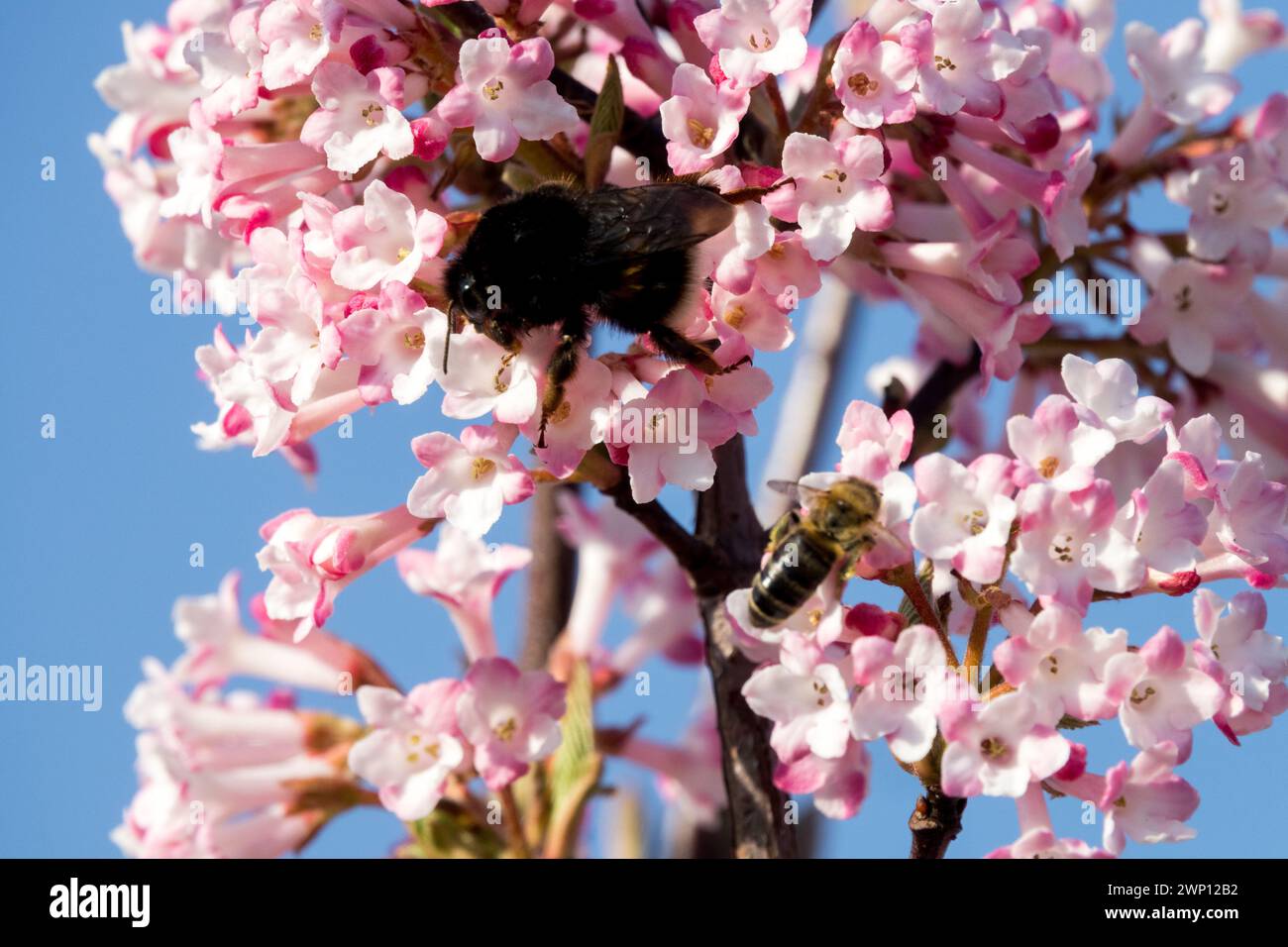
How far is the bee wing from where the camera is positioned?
2.96m

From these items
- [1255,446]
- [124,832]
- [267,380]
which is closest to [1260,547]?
[1255,446]

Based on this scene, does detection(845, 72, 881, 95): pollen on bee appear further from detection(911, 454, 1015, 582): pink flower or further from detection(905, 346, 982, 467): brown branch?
detection(905, 346, 982, 467): brown branch

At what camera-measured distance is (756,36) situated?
9.92 feet

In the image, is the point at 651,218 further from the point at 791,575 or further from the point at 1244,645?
the point at 1244,645

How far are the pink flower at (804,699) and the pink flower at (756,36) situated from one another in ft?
3.36

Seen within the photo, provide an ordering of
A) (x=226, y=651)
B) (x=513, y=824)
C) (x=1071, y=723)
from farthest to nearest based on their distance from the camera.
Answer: (x=226, y=651) < (x=513, y=824) < (x=1071, y=723)

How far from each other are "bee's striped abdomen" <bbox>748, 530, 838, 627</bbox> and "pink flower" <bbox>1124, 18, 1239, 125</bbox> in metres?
1.83

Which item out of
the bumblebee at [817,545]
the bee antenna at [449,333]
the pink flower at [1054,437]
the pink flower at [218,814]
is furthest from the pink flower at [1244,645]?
the pink flower at [218,814]

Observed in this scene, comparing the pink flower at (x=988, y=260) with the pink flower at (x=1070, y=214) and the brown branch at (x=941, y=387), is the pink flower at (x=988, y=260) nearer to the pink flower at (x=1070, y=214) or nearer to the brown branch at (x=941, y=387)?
the pink flower at (x=1070, y=214)

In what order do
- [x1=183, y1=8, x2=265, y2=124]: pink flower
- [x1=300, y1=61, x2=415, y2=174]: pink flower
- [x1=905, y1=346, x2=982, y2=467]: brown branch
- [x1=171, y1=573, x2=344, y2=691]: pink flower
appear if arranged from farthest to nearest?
[x1=171, y1=573, x2=344, y2=691]: pink flower
[x1=905, y1=346, x2=982, y2=467]: brown branch
[x1=183, y1=8, x2=265, y2=124]: pink flower
[x1=300, y1=61, x2=415, y2=174]: pink flower

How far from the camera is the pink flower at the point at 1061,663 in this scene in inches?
104

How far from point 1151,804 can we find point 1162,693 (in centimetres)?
21

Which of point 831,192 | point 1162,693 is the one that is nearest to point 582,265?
point 831,192

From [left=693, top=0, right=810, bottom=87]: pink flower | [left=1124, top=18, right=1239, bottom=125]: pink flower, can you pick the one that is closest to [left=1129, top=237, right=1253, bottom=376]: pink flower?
[left=1124, top=18, right=1239, bottom=125]: pink flower
